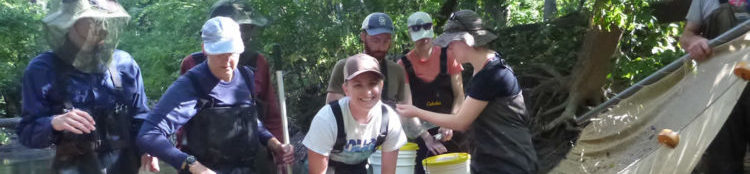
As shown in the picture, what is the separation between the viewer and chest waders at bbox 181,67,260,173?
3.25 metres

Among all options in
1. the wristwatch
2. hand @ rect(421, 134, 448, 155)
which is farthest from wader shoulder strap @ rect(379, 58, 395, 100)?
the wristwatch

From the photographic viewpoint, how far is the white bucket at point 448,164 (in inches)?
167

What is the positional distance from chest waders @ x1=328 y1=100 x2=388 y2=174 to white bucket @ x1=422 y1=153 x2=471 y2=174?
2.15ft

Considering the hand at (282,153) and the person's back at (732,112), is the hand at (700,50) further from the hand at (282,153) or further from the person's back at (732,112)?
the hand at (282,153)

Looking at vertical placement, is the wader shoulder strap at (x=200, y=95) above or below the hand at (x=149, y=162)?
above

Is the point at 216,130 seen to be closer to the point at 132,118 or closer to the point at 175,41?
the point at 132,118

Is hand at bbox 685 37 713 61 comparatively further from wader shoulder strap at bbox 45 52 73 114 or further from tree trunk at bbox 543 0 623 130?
tree trunk at bbox 543 0 623 130

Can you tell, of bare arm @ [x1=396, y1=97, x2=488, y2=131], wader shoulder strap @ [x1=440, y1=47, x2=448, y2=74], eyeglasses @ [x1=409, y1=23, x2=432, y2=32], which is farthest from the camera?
eyeglasses @ [x1=409, y1=23, x2=432, y2=32]

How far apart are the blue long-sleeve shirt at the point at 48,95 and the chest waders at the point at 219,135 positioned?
478 mm

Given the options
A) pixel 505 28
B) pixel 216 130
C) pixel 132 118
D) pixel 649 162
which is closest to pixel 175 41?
pixel 505 28

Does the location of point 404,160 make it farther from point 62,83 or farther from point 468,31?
point 62,83

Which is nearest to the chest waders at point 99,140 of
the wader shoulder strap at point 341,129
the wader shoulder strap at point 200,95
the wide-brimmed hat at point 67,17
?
the wide-brimmed hat at point 67,17

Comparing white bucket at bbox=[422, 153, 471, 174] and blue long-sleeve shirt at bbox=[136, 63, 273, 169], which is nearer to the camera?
blue long-sleeve shirt at bbox=[136, 63, 273, 169]

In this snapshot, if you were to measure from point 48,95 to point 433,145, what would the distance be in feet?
7.79
